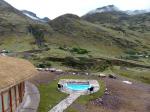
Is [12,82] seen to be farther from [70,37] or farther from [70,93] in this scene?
[70,37]

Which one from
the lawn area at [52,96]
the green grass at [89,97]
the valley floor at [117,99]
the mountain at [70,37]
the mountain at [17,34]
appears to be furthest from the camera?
the mountain at [70,37]

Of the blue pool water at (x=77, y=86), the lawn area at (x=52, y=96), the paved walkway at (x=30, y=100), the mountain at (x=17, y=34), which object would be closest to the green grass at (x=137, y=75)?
the lawn area at (x=52, y=96)

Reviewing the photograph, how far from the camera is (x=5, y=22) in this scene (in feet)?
499

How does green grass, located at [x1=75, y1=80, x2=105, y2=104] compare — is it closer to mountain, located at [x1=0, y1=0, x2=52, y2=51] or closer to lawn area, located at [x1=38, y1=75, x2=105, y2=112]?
lawn area, located at [x1=38, y1=75, x2=105, y2=112]

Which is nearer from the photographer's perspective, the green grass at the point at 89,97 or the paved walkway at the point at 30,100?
the paved walkway at the point at 30,100

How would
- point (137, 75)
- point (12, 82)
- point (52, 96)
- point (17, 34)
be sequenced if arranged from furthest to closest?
point (17, 34)
point (137, 75)
point (52, 96)
point (12, 82)

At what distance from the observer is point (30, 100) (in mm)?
41719

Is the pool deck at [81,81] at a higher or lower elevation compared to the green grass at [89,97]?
higher

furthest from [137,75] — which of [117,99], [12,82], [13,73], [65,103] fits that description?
[12,82]

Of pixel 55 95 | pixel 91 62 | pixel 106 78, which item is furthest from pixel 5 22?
pixel 55 95

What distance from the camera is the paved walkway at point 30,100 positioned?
38025 millimetres

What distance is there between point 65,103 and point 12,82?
11954 millimetres

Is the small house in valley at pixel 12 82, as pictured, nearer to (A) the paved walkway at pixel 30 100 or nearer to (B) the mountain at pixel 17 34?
(A) the paved walkway at pixel 30 100

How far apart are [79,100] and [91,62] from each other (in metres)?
43.5
